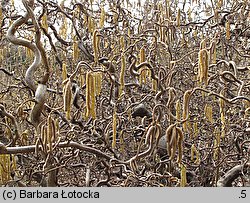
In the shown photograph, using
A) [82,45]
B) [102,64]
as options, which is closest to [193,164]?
[102,64]

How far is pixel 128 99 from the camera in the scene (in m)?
3.56

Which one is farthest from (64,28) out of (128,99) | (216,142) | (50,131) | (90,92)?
(50,131)

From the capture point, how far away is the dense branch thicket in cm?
227

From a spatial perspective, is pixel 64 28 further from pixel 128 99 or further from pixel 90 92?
pixel 90 92

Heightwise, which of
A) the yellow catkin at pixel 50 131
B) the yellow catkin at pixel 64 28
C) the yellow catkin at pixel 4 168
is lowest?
the yellow catkin at pixel 4 168

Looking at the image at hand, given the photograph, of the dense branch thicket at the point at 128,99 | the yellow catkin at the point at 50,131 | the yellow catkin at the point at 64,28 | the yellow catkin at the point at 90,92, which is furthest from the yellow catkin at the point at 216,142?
the yellow catkin at the point at 64,28

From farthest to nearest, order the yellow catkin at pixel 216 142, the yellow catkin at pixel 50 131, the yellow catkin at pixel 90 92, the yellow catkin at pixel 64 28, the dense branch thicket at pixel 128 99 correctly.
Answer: the yellow catkin at pixel 64 28, the yellow catkin at pixel 216 142, the dense branch thicket at pixel 128 99, the yellow catkin at pixel 90 92, the yellow catkin at pixel 50 131

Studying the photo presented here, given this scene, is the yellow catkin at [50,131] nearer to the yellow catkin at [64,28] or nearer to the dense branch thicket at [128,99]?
the dense branch thicket at [128,99]

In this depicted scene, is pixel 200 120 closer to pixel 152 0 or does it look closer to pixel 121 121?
pixel 121 121

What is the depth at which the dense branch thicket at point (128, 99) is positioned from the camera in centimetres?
227

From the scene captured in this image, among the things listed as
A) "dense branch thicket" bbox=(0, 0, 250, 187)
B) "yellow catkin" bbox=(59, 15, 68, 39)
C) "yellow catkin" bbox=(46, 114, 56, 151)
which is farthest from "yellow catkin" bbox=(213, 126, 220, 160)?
"yellow catkin" bbox=(59, 15, 68, 39)

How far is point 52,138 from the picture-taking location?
2.01 meters

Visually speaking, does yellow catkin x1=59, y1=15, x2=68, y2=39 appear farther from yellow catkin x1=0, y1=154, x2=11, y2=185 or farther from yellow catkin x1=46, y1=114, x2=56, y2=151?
yellow catkin x1=46, y1=114, x2=56, y2=151

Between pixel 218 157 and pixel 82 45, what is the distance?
1.55 metres
